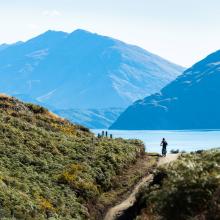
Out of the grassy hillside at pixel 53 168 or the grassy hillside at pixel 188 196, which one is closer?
the grassy hillside at pixel 188 196

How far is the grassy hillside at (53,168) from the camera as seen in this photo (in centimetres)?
3603

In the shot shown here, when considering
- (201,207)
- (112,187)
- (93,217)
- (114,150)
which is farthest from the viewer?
(114,150)

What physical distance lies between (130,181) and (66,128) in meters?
20.8

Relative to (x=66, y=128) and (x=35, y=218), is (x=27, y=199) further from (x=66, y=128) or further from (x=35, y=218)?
(x=66, y=128)

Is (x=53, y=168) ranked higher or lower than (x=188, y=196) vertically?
higher

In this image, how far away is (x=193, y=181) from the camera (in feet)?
70.7

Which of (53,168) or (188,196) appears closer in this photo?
(188,196)

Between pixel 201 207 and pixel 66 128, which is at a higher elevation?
pixel 66 128

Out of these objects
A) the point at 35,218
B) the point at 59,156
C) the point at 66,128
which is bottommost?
the point at 35,218

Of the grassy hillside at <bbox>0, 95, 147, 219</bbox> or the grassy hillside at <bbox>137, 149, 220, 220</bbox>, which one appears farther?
the grassy hillside at <bbox>0, 95, 147, 219</bbox>

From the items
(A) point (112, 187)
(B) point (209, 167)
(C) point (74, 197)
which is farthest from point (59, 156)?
(B) point (209, 167)

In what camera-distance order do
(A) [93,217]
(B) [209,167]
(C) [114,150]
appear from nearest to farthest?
(B) [209,167] → (A) [93,217] → (C) [114,150]

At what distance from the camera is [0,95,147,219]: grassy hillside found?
36031 millimetres

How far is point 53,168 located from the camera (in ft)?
152
